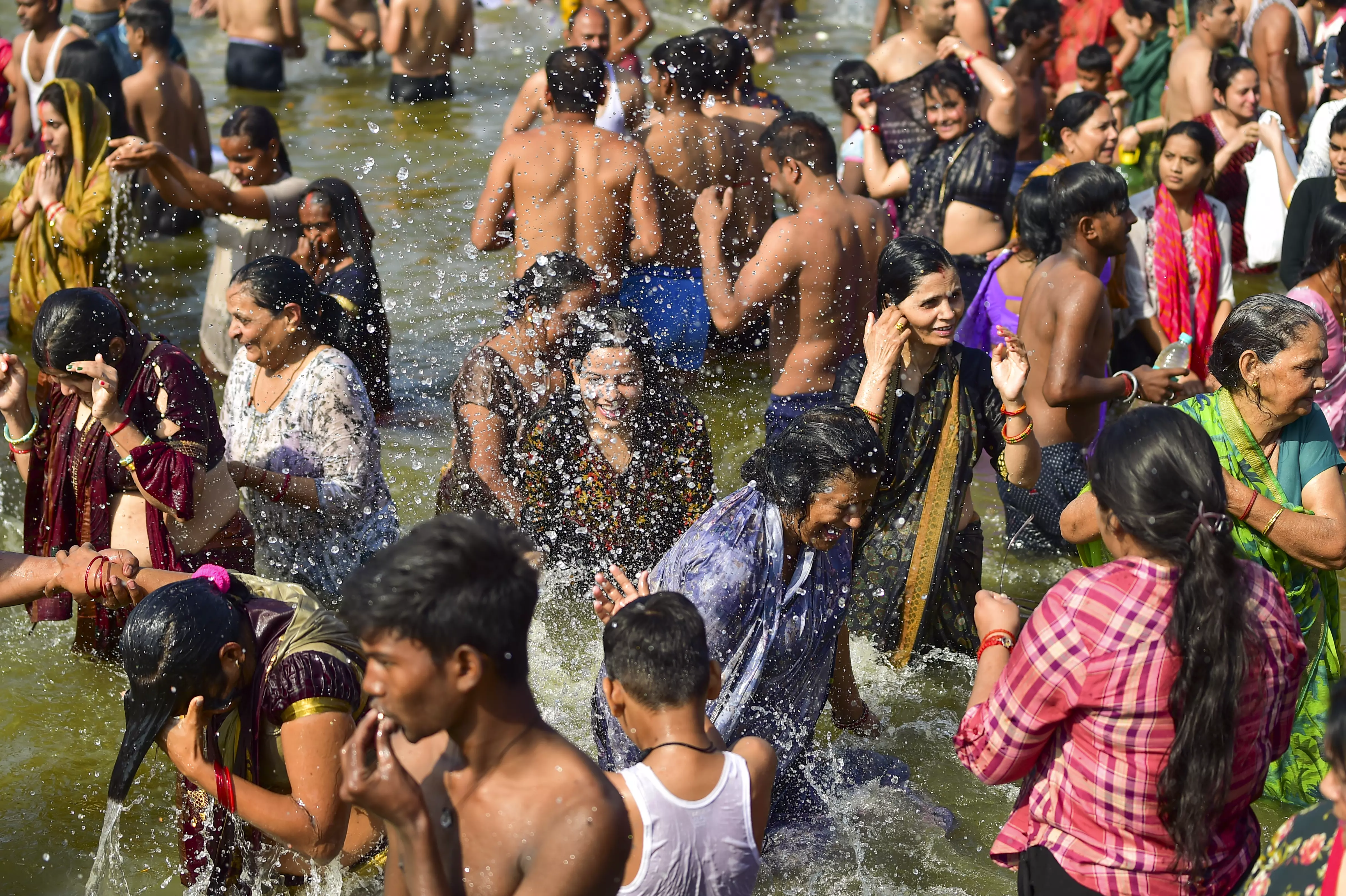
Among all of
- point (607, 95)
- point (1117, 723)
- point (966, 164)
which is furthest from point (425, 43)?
point (1117, 723)

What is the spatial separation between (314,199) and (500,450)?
167 cm

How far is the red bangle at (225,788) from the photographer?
2.74 metres

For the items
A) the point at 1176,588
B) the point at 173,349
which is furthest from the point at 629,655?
the point at 173,349

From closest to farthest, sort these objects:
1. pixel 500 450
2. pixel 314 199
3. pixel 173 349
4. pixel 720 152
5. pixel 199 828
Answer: pixel 199 828 < pixel 173 349 < pixel 500 450 < pixel 314 199 < pixel 720 152

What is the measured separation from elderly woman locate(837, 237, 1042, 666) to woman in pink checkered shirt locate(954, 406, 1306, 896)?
4.98 feet

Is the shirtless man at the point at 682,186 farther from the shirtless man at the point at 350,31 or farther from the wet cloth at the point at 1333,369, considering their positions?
the shirtless man at the point at 350,31

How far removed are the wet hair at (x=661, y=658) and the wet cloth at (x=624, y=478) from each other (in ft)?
6.09

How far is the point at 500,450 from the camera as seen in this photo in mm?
4660

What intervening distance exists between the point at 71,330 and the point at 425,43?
8603mm

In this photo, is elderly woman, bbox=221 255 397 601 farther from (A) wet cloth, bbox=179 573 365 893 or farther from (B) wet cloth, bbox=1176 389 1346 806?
(B) wet cloth, bbox=1176 389 1346 806

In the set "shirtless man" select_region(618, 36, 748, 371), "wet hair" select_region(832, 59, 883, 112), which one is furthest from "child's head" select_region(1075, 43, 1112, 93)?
"shirtless man" select_region(618, 36, 748, 371)

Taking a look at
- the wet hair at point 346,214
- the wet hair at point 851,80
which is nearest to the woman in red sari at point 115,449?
the wet hair at point 346,214

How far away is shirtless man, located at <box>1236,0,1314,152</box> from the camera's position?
7.91 m

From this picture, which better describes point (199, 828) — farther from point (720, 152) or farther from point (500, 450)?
point (720, 152)
